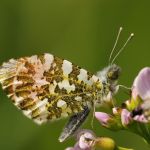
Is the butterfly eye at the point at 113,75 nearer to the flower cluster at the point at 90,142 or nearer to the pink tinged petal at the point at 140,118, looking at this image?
the flower cluster at the point at 90,142

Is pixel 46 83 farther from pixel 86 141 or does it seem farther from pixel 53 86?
pixel 86 141

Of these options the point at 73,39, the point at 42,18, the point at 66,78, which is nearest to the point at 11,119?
the point at 73,39

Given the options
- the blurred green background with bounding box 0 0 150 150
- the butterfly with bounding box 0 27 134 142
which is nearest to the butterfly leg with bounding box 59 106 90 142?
the butterfly with bounding box 0 27 134 142

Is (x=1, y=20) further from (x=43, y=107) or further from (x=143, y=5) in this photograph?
(x=43, y=107)

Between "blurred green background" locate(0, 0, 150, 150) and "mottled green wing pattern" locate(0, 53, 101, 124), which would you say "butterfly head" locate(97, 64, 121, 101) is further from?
"blurred green background" locate(0, 0, 150, 150)

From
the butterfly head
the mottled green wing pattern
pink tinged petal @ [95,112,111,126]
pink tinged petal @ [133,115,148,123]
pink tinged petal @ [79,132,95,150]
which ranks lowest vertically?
pink tinged petal @ [133,115,148,123]

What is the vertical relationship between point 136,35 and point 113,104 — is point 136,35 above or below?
above
